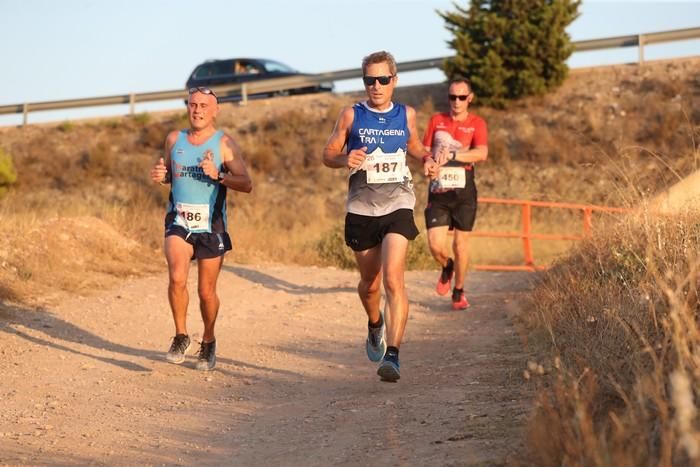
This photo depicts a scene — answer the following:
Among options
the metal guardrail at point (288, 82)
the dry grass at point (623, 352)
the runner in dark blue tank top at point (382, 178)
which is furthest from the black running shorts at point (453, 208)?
the metal guardrail at point (288, 82)

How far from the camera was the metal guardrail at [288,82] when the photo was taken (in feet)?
109

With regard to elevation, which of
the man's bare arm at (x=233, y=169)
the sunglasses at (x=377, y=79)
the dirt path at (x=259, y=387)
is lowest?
the dirt path at (x=259, y=387)

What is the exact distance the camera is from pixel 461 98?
1102cm

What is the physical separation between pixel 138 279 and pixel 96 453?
8.13 m

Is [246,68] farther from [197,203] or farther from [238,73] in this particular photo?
[197,203]

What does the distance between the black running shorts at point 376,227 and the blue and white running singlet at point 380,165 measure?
4 cm

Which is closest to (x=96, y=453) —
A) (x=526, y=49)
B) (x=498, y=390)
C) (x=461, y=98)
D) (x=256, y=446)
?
(x=256, y=446)

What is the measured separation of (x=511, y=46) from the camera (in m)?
32.8

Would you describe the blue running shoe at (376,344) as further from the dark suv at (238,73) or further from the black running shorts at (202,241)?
the dark suv at (238,73)

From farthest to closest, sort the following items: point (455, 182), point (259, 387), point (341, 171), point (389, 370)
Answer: point (341, 171)
point (455, 182)
point (259, 387)
point (389, 370)

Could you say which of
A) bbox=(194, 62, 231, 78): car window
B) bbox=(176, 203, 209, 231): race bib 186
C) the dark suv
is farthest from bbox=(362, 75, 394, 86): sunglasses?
bbox=(194, 62, 231, 78): car window

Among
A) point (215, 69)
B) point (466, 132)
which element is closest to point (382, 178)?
point (466, 132)

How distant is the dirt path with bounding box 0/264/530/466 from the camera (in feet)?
18.5

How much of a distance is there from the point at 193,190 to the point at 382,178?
1604mm
